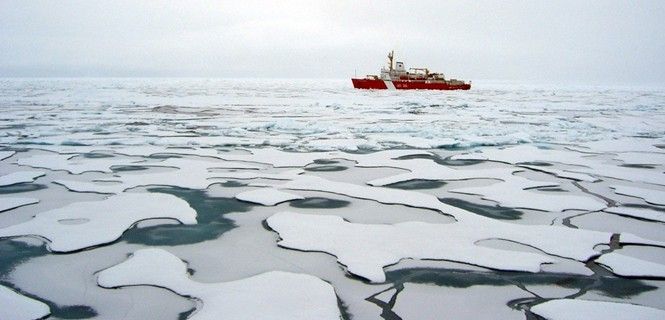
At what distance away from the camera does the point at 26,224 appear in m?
3.03

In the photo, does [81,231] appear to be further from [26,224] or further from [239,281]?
[239,281]

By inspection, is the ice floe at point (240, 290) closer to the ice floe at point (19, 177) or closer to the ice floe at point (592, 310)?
the ice floe at point (592, 310)

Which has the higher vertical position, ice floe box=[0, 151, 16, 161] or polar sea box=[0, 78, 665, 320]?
polar sea box=[0, 78, 665, 320]

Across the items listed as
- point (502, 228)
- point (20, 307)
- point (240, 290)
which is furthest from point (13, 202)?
point (502, 228)

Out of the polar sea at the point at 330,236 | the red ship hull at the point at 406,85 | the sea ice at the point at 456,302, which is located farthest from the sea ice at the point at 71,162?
the red ship hull at the point at 406,85

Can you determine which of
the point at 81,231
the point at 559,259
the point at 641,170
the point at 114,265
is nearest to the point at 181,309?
the point at 114,265

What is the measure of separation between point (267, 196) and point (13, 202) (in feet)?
6.67

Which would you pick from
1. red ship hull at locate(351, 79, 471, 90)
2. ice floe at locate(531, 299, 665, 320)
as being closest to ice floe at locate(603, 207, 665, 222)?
ice floe at locate(531, 299, 665, 320)

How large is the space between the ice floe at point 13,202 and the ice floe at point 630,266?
410cm

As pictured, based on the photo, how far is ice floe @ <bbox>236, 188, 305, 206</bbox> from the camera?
3707 millimetres

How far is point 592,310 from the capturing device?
6.22 feet

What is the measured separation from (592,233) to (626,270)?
649mm

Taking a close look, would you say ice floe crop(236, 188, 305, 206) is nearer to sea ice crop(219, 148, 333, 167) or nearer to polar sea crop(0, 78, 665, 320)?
polar sea crop(0, 78, 665, 320)

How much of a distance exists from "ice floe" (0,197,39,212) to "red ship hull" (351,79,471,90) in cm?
3975
